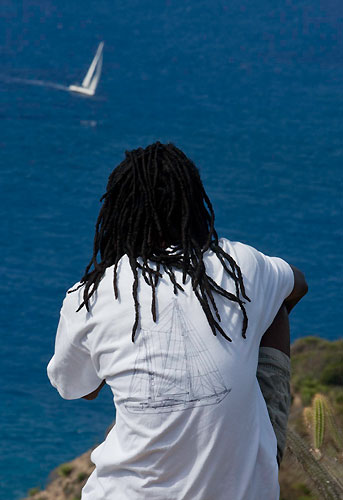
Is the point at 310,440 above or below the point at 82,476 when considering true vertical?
above

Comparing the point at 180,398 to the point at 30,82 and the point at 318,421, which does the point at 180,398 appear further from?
the point at 30,82

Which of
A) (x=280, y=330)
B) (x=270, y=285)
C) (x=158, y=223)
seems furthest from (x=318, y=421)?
(x=158, y=223)

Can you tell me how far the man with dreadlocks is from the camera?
1.32 m

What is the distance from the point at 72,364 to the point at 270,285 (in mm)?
392

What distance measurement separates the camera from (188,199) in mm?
1440

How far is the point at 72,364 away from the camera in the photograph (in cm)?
149

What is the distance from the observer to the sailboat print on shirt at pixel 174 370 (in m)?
1.31

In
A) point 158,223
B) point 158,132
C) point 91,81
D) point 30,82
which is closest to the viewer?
point 158,223

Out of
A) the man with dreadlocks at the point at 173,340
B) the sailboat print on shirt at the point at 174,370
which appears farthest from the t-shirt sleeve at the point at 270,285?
the sailboat print on shirt at the point at 174,370

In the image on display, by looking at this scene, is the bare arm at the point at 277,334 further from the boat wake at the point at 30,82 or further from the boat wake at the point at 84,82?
the boat wake at the point at 30,82

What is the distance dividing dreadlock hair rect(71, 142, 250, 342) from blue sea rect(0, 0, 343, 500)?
370 inches

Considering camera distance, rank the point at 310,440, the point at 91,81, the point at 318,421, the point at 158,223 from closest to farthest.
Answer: the point at 158,223 < the point at 318,421 < the point at 310,440 < the point at 91,81

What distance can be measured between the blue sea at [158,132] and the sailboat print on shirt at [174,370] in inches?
374

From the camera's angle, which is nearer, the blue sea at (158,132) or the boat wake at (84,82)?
the blue sea at (158,132)
